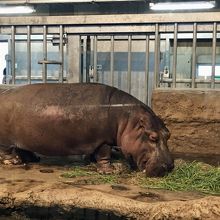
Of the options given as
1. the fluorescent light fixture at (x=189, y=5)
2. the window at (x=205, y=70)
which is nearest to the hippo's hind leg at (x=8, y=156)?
the window at (x=205, y=70)

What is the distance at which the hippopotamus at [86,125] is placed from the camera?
4.23 m

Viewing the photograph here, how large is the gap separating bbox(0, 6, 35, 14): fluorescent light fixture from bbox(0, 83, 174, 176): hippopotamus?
6547 mm

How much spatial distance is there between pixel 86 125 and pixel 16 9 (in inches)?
287

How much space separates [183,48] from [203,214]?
267 inches

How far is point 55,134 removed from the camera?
14.5ft

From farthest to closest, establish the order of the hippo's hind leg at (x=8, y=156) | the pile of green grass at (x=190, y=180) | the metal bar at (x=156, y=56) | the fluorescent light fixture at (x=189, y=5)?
the fluorescent light fixture at (x=189, y=5) → the metal bar at (x=156, y=56) → the hippo's hind leg at (x=8, y=156) → the pile of green grass at (x=190, y=180)

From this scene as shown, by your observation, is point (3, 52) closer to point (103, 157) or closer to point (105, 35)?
point (105, 35)

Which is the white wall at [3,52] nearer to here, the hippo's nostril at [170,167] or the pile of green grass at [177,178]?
the pile of green grass at [177,178]

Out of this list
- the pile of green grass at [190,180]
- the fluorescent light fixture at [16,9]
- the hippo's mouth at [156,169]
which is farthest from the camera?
the fluorescent light fixture at [16,9]

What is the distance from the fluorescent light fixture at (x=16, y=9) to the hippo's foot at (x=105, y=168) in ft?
24.0

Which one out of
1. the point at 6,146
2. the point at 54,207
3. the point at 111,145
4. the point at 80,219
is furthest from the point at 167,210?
the point at 6,146

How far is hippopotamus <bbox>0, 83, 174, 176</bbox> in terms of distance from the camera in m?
4.23

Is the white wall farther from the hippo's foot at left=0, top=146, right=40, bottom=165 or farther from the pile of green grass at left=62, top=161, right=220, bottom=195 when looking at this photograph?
the pile of green grass at left=62, top=161, right=220, bottom=195

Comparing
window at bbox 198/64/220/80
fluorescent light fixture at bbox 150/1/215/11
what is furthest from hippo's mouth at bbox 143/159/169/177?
fluorescent light fixture at bbox 150/1/215/11
